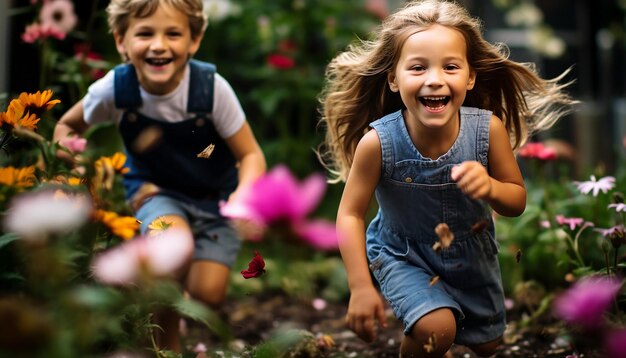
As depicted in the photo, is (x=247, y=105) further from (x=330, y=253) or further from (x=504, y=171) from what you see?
(x=504, y=171)

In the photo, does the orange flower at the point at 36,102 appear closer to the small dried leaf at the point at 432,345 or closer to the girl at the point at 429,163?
the girl at the point at 429,163

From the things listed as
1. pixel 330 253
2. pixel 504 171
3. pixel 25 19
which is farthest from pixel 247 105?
pixel 504 171

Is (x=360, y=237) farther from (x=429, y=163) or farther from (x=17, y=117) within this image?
(x=17, y=117)

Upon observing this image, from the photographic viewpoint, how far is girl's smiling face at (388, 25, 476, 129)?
1.91 meters

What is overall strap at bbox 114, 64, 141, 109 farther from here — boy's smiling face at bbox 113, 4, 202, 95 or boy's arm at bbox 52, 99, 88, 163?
boy's arm at bbox 52, 99, 88, 163

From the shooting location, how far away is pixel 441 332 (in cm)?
199

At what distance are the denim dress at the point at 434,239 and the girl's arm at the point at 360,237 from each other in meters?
0.04

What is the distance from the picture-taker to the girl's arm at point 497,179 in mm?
1681

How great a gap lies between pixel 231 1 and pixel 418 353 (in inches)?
134

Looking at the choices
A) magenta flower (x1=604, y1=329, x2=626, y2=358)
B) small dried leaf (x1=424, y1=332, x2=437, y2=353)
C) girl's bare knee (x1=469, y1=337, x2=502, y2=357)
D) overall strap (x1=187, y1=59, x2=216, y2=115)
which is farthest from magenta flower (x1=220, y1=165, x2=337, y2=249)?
overall strap (x1=187, y1=59, x2=216, y2=115)

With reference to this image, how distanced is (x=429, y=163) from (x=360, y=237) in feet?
0.89

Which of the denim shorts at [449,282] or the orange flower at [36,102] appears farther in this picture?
the denim shorts at [449,282]

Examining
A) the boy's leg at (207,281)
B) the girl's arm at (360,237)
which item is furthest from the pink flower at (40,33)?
the girl's arm at (360,237)

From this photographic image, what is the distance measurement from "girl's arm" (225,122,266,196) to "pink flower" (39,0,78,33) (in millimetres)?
758
